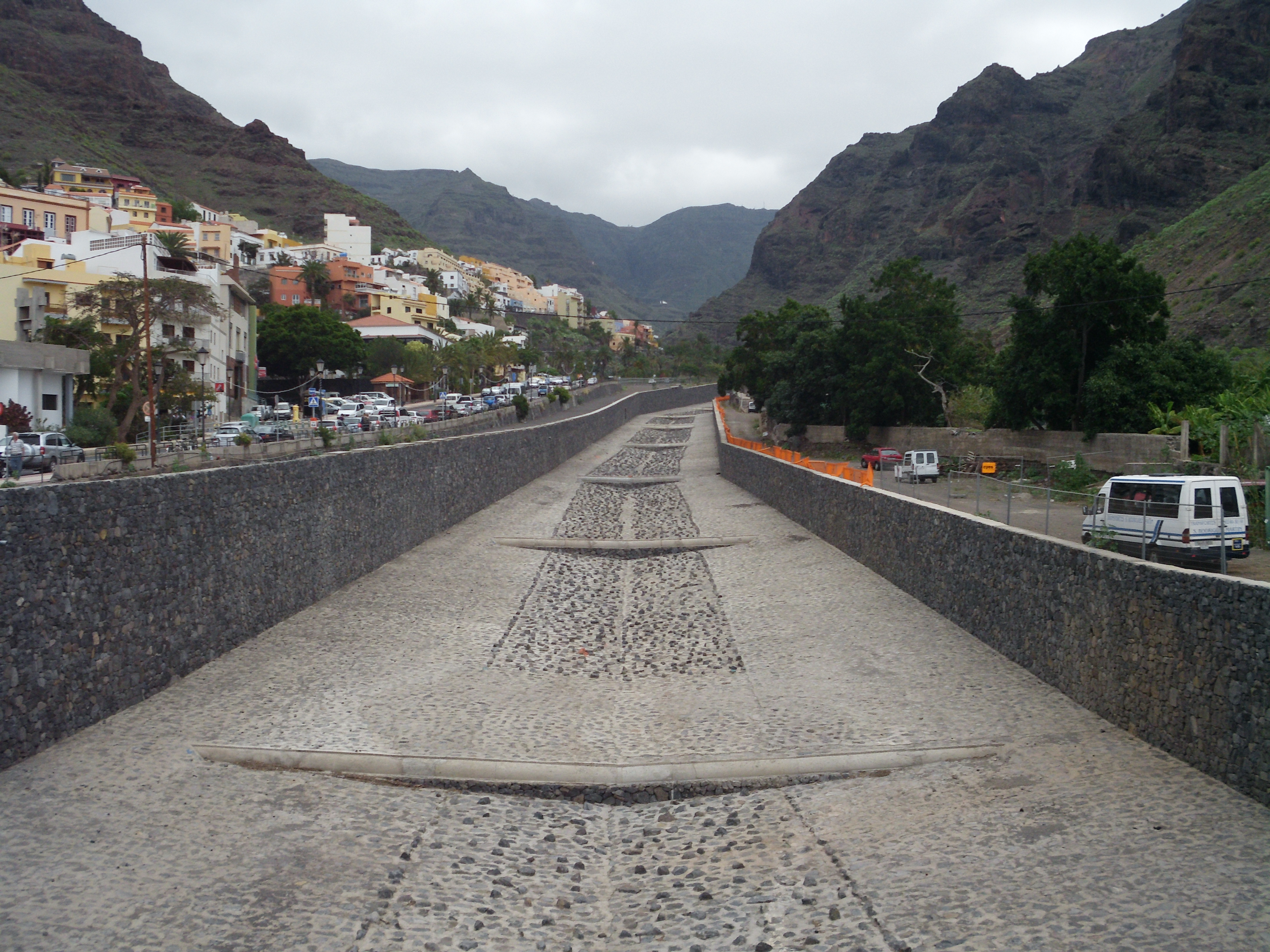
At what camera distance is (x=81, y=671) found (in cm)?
860

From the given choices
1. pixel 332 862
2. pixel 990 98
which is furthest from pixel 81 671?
pixel 990 98

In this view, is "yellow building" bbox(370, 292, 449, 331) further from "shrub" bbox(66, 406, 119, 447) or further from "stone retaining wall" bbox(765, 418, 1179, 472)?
"stone retaining wall" bbox(765, 418, 1179, 472)

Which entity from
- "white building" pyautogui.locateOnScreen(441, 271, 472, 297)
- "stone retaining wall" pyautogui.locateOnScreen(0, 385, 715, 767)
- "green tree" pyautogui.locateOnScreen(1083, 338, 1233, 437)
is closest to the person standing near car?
"stone retaining wall" pyautogui.locateOnScreen(0, 385, 715, 767)

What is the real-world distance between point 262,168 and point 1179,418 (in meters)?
197

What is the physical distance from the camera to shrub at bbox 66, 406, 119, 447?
109ft

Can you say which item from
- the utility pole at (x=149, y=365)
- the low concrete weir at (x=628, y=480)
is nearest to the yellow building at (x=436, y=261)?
the utility pole at (x=149, y=365)

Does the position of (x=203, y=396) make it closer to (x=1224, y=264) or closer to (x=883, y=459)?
(x=883, y=459)

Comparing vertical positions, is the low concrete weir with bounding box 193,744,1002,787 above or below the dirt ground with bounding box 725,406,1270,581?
below

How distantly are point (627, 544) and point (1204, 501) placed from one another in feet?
46.2

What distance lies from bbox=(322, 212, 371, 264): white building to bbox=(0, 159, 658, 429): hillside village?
0.73ft

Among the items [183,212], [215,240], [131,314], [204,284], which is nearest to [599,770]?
[131,314]

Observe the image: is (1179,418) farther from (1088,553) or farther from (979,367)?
(1088,553)

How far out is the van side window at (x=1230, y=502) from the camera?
13914mm

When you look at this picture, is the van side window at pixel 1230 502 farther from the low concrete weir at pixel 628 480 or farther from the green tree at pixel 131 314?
the green tree at pixel 131 314
